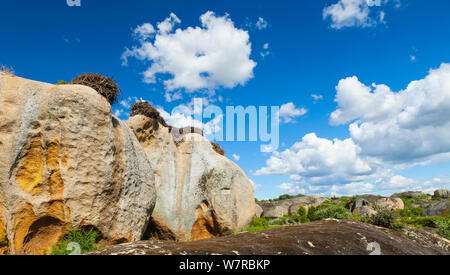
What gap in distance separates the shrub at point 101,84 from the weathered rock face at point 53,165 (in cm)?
219

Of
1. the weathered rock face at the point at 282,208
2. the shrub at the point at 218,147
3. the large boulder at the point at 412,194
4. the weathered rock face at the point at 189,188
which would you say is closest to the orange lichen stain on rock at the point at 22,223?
the weathered rock face at the point at 189,188

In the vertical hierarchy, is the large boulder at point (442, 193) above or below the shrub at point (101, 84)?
below

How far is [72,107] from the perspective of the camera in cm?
972

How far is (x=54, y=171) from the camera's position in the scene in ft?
31.0

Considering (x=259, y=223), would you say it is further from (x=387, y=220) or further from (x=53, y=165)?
(x=53, y=165)

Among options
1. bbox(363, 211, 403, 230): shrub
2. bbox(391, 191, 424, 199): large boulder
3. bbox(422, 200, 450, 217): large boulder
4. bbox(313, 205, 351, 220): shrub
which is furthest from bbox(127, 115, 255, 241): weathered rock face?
bbox(391, 191, 424, 199): large boulder

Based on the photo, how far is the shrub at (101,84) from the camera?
12242 millimetres

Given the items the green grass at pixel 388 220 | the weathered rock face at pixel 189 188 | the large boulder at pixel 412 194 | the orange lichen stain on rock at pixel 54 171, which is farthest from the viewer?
the large boulder at pixel 412 194

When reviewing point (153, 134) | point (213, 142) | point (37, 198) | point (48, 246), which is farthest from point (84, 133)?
point (213, 142)

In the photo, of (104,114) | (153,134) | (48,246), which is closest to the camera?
(48,246)

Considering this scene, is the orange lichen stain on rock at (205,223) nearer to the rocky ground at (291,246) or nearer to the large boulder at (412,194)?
the rocky ground at (291,246)

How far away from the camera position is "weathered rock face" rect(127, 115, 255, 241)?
16.0 meters
